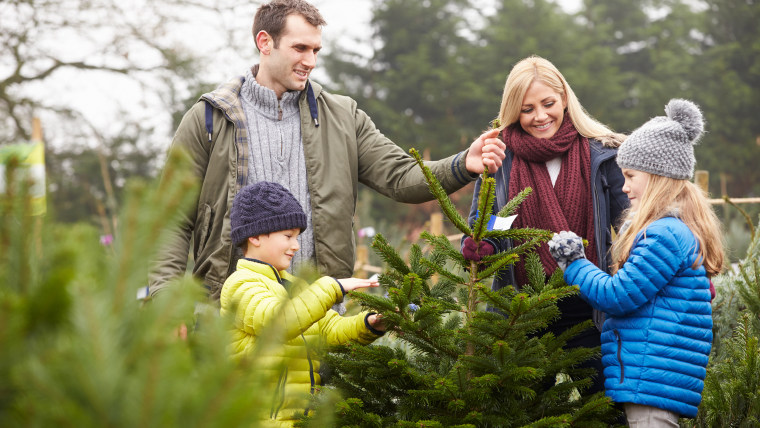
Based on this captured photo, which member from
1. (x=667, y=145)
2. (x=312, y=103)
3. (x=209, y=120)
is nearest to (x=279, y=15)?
(x=312, y=103)

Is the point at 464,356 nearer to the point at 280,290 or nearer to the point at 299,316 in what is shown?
the point at 299,316

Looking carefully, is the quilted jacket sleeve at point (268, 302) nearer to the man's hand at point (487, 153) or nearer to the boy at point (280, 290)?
the boy at point (280, 290)

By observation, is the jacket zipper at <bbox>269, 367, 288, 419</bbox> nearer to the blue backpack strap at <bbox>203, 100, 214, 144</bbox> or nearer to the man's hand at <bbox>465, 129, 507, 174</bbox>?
the man's hand at <bbox>465, 129, 507, 174</bbox>

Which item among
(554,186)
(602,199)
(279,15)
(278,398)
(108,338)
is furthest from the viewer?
(279,15)

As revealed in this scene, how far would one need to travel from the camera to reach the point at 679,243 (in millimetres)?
2562

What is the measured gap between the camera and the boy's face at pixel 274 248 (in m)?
2.72

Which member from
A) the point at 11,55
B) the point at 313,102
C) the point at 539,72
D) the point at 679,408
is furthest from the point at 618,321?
the point at 11,55

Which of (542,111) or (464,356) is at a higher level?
(542,111)

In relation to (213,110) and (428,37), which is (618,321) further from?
(428,37)

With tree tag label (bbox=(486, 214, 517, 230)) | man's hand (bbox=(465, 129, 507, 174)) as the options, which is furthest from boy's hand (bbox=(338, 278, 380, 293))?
man's hand (bbox=(465, 129, 507, 174))

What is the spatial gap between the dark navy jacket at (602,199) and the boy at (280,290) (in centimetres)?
77

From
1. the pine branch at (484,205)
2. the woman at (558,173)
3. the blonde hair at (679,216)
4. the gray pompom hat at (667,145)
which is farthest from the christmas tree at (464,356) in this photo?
the gray pompom hat at (667,145)

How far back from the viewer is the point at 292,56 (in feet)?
10.9

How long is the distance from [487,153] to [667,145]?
2.29ft
